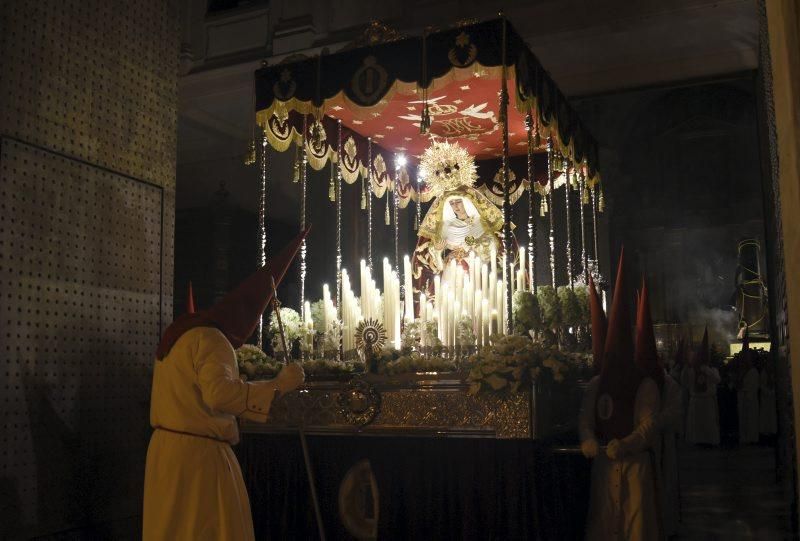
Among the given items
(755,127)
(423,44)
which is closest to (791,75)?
(423,44)

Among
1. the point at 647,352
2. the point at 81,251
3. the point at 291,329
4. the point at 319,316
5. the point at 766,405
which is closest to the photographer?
the point at 81,251

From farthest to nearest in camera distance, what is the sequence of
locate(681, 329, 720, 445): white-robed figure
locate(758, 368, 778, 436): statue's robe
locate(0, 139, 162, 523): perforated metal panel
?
1. locate(681, 329, 720, 445): white-robed figure
2. locate(758, 368, 778, 436): statue's robe
3. locate(0, 139, 162, 523): perforated metal panel

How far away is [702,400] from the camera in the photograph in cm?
1023

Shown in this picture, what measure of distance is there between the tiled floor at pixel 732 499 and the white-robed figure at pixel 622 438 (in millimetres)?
1290

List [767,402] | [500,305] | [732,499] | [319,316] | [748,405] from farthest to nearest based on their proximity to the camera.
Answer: [748,405] < [767,402] < [732,499] < [319,316] < [500,305]

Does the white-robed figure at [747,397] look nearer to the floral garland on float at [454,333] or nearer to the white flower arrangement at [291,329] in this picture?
the floral garland on float at [454,333]

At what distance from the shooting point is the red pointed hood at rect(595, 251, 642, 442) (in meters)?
4.32

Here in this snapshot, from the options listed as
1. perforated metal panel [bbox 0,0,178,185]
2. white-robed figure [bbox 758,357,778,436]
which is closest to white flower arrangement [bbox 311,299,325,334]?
perforated metal panel [bbox 0,0,178,185]

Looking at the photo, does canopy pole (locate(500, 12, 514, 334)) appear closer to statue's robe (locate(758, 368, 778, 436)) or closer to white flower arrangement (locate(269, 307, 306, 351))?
white flower arrangement (locate(269, 307, 306, 351))

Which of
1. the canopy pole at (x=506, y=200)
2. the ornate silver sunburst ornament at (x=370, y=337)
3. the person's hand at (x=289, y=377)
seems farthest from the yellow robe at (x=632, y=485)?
the person's hand at (x=289, y=377)

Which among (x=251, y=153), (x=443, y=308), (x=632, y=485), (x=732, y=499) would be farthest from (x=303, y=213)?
(x=732, y=499)

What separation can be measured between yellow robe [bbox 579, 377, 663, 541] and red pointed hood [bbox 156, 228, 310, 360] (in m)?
2.06

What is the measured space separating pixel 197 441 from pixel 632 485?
2514mm

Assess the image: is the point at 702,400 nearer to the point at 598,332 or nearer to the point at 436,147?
the point at 436,147
